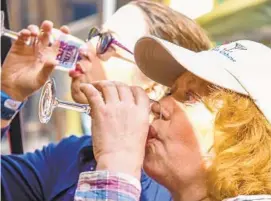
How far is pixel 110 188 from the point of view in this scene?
0.89m

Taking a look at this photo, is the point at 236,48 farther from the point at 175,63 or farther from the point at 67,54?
the point at 67,54

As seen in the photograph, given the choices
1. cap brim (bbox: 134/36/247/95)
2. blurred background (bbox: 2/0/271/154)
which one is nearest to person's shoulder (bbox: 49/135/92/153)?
blurred background (bbox: 2/0/271/154)

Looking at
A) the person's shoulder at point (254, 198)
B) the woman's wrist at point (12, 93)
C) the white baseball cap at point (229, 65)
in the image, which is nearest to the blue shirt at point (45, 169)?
the woman's wrist at point (12, 93)

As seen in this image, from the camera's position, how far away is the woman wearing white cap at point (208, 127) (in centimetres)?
91

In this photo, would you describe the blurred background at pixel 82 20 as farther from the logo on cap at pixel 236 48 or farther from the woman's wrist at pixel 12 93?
the logo on cap at pixel 236 48

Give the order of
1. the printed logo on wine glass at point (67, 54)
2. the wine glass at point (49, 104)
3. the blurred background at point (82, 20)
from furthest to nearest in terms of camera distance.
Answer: the blurred background at point (82, 20), the printed logo on wine glass at point (67, 54), the wine glass at point (49, 104)

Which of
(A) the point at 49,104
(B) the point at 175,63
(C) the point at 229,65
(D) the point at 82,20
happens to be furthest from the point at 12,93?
(D) the point at 82,20

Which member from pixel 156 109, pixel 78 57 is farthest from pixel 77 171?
pixel 156 109

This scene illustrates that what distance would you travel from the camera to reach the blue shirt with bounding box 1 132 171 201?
1.37 metres

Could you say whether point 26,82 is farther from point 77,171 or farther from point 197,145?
point 197,145

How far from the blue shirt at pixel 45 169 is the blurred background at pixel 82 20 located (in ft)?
0.74

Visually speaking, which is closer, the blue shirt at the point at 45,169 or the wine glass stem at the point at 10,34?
the blue shirt at the point at 45,169

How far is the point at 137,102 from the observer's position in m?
0.94

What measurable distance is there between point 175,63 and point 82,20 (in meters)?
1.37
